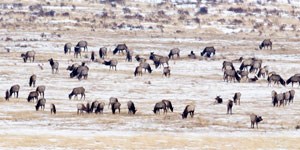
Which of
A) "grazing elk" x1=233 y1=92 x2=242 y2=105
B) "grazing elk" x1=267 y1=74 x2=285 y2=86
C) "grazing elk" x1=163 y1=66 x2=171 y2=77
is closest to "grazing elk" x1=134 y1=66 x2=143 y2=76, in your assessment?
"grazing elk" x1=163 y1=66 x2=171 y2=77

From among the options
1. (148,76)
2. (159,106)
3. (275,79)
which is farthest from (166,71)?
(159,106)

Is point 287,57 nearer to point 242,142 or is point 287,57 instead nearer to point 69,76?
point 69,76

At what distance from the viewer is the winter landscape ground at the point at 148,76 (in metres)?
35.2

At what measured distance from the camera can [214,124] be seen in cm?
3819

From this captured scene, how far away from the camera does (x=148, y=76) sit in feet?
180

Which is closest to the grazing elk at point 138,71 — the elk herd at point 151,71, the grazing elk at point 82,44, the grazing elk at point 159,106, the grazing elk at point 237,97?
the elk herd at point 151,71

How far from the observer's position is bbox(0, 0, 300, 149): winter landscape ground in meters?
35.2

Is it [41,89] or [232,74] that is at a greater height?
[232,74]

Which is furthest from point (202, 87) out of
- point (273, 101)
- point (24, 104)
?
point (24, 104)

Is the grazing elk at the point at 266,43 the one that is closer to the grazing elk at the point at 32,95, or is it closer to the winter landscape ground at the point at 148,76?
the winter landscape ground at the point at 148,76

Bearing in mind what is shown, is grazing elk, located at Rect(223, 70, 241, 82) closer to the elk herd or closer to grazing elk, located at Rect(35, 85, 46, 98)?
the elk herd

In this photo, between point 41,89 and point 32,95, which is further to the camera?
point 41,89

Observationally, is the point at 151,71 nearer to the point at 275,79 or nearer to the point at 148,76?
the point at 148,76

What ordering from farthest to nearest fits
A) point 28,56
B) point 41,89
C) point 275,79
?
point 28,56 → point 275,79 → point 41,89
